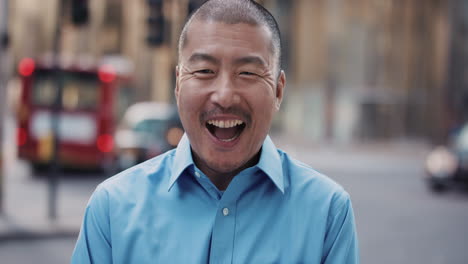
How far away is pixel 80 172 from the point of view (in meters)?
17.0

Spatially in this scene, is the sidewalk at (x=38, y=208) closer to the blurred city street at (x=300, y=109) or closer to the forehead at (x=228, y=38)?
the blurred city street at (x=300, y=109)

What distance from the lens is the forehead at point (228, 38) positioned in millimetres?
1827

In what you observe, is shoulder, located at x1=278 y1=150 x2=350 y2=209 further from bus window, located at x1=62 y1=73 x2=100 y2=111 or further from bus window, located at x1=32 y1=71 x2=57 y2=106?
bus window, located at x1=32 y1=71 x2=57 y2=106

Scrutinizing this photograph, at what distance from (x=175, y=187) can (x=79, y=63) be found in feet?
47.0

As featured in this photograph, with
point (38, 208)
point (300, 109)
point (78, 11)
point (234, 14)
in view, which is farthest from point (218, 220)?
point (300, 109)

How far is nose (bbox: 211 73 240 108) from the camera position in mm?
1851

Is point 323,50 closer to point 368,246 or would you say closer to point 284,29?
point 284,29

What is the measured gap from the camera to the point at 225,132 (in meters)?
1.95

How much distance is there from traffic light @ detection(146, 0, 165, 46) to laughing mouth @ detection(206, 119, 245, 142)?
10043 millimetres

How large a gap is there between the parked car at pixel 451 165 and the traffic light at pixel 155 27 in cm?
674

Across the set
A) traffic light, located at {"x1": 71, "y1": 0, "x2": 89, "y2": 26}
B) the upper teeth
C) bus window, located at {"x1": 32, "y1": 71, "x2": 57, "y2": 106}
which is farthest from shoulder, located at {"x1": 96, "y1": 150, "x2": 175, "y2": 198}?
bus window, located at {"x1": 32, "y1": 71, "x2": 57, "y2": 106}

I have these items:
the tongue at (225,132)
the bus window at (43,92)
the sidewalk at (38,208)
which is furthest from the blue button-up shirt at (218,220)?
the bus window at (43,92)

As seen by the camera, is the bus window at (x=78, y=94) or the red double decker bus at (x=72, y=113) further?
the bus window at (x=78, y=94)

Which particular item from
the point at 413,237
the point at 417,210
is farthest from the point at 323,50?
the point at 413,237
